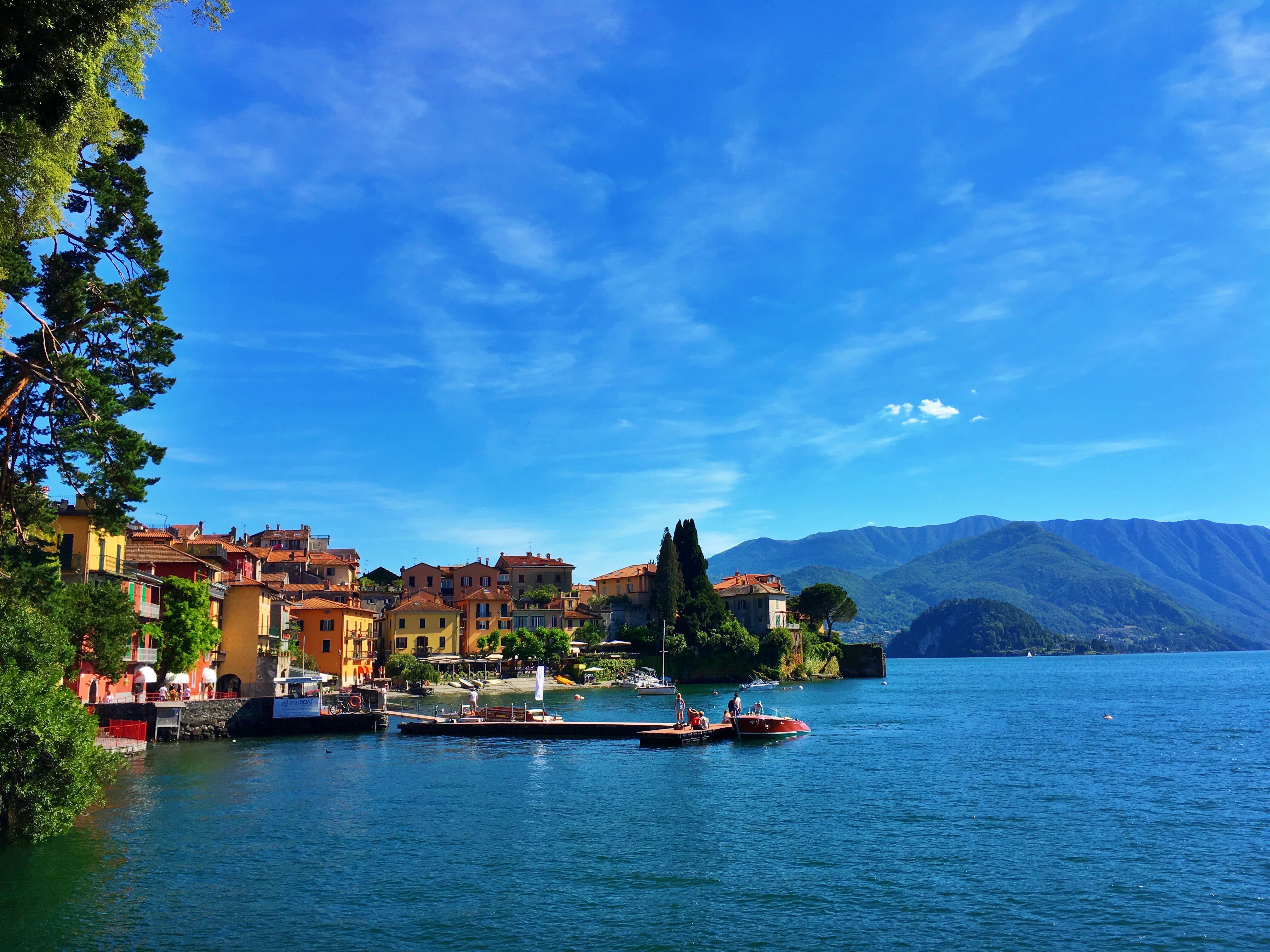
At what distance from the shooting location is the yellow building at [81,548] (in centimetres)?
4488

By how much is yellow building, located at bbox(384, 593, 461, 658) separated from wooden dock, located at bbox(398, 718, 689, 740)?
165ft

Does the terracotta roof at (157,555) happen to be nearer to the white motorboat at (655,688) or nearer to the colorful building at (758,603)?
the white motorboat at (655,688)

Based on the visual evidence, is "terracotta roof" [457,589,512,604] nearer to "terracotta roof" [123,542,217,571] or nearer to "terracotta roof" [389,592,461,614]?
"terracotta roof" [389,592,461,614]

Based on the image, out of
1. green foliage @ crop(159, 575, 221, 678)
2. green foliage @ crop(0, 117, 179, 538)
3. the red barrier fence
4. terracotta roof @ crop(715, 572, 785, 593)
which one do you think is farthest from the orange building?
green foliage @ crop(0, 117, 179, 538)

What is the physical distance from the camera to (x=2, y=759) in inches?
856

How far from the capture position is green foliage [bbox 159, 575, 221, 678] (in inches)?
2148

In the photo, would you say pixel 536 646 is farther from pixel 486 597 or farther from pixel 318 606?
pixel 318 606

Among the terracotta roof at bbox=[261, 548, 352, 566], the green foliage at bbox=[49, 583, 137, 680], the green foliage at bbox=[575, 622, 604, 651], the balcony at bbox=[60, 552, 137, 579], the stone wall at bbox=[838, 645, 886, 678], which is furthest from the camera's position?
the stone wall at bbox=[838, 645, 886, 678]

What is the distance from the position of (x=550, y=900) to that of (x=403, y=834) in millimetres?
8370

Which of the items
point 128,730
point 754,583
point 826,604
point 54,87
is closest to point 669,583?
point 754,583

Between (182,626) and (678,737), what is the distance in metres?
31.8

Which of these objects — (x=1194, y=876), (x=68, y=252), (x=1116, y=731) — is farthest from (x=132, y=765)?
(x=1116, y=731)

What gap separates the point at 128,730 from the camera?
45125mm

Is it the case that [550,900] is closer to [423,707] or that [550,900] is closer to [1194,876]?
[1194,876]
